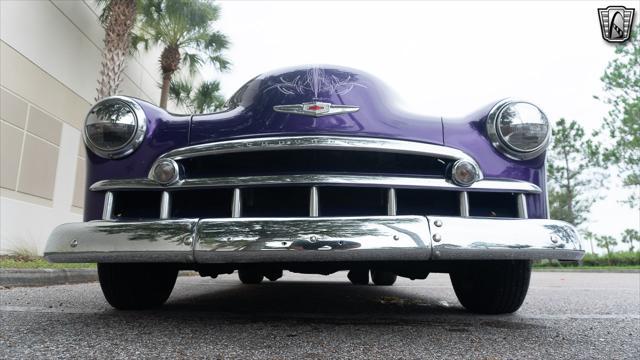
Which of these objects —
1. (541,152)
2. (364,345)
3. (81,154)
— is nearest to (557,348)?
(364,345)

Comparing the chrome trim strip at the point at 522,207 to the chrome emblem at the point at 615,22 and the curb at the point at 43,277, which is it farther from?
the curb at the point at 43,277

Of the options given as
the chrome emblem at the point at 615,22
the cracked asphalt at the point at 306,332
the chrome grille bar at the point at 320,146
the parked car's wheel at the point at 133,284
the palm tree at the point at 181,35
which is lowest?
the cracked asphalt at the point at 306,332

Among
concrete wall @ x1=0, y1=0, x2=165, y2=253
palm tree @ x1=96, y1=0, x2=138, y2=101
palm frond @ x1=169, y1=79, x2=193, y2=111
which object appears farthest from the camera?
palm frond @ x1=169, y1=79, x2=193, y2=111

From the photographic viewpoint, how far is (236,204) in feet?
6.60

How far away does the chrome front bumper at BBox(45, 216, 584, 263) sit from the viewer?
5.98 ft

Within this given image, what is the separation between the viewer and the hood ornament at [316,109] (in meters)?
2.13

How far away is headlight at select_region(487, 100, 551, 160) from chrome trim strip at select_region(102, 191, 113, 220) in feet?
5.60

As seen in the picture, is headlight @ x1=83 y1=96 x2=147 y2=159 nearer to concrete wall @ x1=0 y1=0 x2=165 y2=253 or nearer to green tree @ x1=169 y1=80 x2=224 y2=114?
concrete wall @ x1=0 y1=0 x2=165 y2=253

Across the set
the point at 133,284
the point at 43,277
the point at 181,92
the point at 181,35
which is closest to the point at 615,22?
the point at 133,284

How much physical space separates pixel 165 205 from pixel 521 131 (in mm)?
1587

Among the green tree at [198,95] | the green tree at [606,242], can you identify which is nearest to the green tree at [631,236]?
the green tree at [606,242]

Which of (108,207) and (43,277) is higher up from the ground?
(108,207)

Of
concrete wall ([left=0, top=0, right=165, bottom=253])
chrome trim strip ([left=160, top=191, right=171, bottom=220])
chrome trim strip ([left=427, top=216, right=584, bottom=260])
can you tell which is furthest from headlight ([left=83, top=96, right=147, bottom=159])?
concrete wall ([left=0, top=0, right=165, bottom=253])

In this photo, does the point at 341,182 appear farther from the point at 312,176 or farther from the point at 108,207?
the point at 108,207
